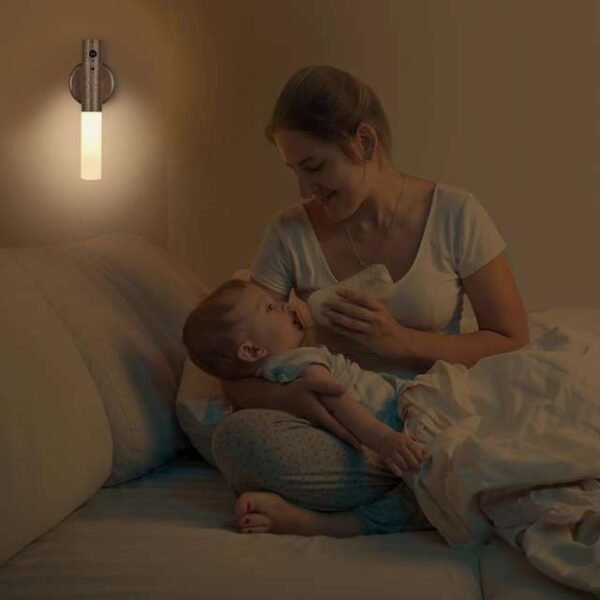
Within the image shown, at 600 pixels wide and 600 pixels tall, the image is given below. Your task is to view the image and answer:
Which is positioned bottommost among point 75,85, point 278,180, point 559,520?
point 559,520

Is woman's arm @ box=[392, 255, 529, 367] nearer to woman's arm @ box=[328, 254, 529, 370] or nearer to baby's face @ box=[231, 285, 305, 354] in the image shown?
woman's arm @ box=[328, 254, 529, 370]

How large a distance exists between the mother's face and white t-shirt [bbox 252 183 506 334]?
4.1 inches

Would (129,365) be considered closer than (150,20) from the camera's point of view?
Yes

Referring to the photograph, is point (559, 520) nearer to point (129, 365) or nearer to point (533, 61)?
point (129, 365)

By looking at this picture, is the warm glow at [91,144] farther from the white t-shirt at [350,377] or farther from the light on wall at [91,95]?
the white t-shirt at [350,377]

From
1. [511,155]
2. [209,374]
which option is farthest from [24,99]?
[209,374]

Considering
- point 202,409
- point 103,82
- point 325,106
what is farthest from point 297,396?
point 103,82

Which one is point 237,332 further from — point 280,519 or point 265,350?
point 280,519

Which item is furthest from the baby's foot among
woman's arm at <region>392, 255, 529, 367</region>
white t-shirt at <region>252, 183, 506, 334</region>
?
white t-shirt at <region>252, 183, 506, 334</region>

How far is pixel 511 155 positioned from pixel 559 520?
1.87 meters

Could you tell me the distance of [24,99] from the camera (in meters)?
3.26

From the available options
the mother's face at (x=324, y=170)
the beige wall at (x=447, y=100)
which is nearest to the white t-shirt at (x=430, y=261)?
the mother's face at (x=324, y=170)

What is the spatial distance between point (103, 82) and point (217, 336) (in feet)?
5.11

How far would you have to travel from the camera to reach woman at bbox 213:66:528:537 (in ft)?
6.56
